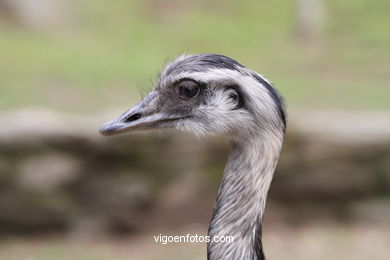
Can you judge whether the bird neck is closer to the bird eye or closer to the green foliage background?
the bird eye

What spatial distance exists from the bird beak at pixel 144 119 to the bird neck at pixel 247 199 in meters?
0.27

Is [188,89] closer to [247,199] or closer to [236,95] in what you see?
[236,95]

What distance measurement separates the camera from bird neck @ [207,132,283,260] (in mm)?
2059

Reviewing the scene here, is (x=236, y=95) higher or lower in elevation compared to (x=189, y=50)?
lower

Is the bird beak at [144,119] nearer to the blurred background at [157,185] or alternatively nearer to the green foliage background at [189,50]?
the blurred background at [157,185]

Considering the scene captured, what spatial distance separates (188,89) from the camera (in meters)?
2.15

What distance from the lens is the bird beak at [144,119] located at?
215 cm

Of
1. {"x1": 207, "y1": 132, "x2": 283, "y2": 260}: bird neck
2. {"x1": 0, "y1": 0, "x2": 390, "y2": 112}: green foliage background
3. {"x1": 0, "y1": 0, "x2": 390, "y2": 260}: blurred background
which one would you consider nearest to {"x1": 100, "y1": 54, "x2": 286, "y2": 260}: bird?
{"x1": 207, "y1": 132, "x2": 283, "y2": 260}: bird neck

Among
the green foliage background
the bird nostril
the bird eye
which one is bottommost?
the bird nostril

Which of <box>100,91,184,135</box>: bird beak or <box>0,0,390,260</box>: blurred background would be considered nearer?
<box>100,91,184,135</box>: bird beak

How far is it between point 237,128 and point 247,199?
211mm

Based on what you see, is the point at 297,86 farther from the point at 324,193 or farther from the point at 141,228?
the point at 141,228

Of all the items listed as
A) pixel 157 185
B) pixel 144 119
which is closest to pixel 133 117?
pixel 144 119

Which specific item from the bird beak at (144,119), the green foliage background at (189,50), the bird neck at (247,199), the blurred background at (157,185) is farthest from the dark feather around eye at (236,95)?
the green foliage background at (189,50)
